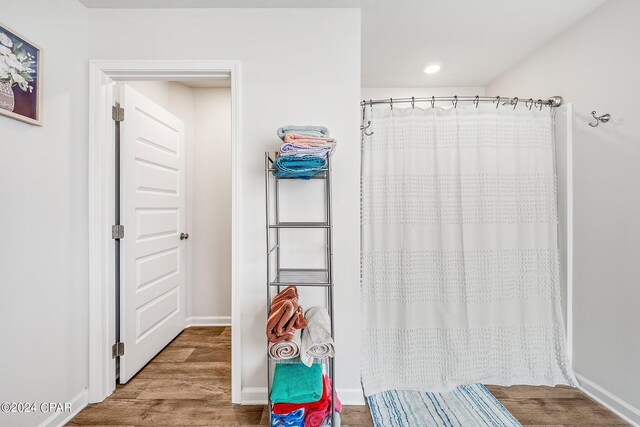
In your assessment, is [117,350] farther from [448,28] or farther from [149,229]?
[448,28]

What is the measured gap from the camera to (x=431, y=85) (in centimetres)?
322

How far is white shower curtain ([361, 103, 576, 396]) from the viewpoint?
2.07m

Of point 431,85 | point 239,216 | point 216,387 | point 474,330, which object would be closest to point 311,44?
point 239,216

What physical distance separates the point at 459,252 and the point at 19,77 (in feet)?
8.45

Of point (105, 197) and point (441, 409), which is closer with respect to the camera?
point (441, 409)

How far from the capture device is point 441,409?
1848 mm

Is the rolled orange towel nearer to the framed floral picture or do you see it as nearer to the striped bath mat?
the striped bath mat

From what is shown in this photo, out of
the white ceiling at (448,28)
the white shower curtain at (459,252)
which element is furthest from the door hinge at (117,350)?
the white ceiling at (448,28)

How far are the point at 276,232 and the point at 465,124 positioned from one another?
1.45m

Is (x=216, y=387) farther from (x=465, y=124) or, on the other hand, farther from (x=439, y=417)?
(x=465, y=124)

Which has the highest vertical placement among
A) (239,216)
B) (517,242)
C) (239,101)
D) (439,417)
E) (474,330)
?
(239,101)

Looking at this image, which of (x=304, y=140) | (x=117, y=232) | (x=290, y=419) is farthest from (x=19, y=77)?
(x=290, y=419)

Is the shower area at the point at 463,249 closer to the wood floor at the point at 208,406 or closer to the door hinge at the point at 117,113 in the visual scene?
the wood floor at the point at 208,406

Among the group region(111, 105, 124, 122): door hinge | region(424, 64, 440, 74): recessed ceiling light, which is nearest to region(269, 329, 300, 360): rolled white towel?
region(111, 105, 124, 122): door hinge
